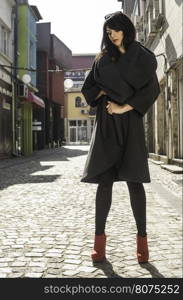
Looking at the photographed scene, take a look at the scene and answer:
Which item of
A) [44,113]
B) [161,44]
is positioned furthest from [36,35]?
[161,44]

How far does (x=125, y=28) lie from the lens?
2.92 meters

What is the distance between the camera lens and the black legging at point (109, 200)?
304cm

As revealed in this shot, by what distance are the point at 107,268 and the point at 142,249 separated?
0.27 meters

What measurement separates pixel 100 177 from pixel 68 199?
3.79 m

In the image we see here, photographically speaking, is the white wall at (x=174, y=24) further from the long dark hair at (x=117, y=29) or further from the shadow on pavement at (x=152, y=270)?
the shadow on pavement at (x=152, y=270)

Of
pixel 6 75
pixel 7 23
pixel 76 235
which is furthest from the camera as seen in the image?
pixel 7 23

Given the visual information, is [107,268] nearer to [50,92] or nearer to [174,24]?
[174,24]

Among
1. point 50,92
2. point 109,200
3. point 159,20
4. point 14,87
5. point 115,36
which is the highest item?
point 159,20

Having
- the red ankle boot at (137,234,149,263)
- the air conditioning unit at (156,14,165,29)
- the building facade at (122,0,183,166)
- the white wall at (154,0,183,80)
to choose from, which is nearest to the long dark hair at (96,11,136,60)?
the red ankle boot at (137,234,149,263)

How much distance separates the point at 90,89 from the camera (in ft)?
9.65

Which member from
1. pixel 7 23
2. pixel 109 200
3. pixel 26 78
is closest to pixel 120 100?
pixel 109 200

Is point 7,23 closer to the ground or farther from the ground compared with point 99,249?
farther from the ground

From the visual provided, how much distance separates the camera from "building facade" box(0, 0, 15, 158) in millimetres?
18172

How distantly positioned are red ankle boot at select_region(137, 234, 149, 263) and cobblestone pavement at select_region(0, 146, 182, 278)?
0.05m
